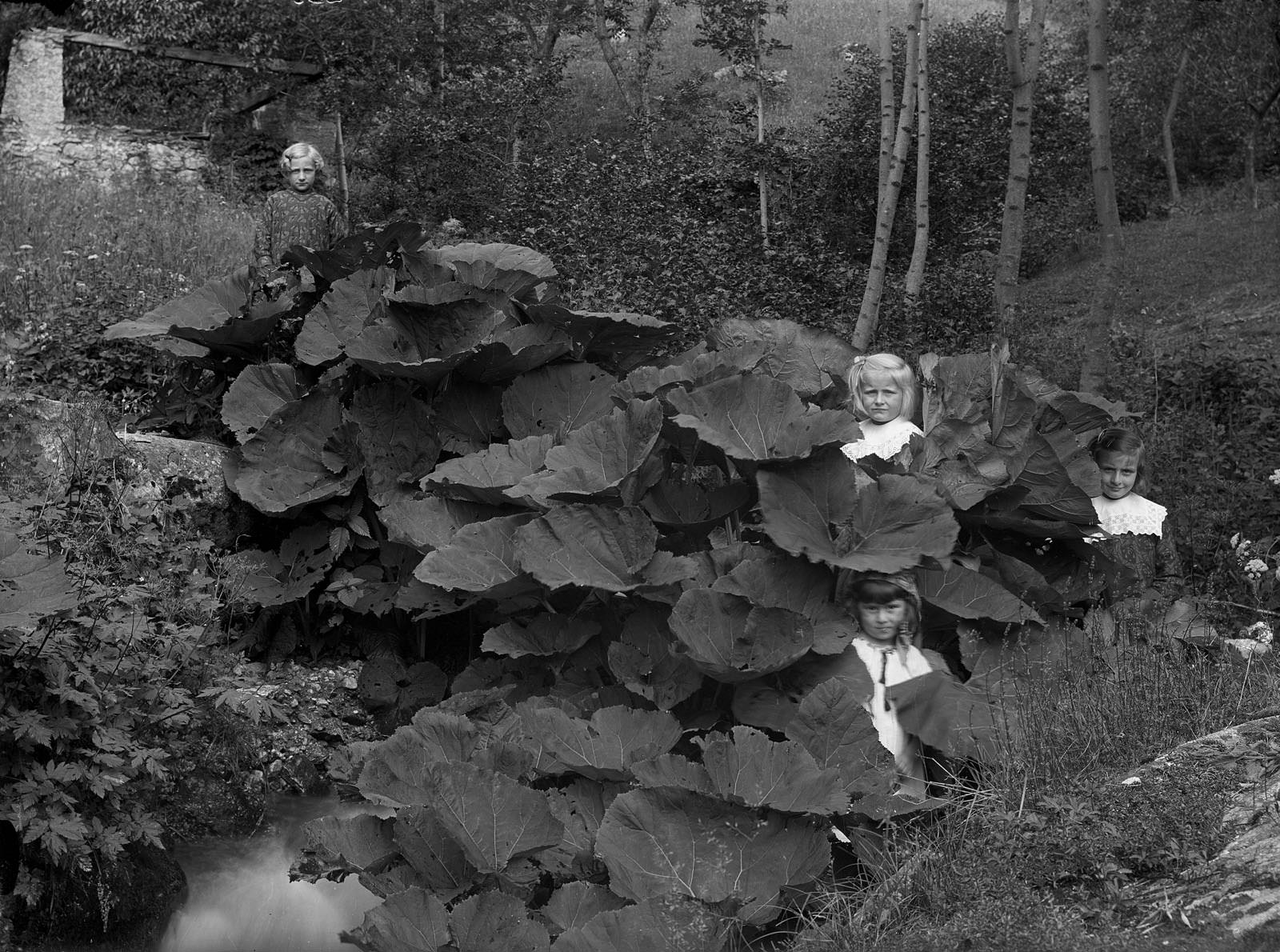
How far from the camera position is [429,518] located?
4.40 m

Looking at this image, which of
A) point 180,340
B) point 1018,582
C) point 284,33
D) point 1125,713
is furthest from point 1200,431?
point 284,33

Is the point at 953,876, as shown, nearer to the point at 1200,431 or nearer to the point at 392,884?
the point at 392,884

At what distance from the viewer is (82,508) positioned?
4562mm

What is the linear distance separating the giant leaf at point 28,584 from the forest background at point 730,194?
2227mm

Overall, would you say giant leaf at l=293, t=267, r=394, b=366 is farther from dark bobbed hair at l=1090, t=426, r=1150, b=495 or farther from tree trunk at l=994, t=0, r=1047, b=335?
tree trunk at l=994, t=0, r=1047, b=335

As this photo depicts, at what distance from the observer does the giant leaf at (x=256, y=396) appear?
4.98 metres

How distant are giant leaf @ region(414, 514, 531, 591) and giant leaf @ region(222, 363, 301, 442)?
1.36 m

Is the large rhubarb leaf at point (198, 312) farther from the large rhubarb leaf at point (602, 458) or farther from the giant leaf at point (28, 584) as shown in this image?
the giant leaf at point (28, 584)

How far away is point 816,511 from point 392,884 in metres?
1.51

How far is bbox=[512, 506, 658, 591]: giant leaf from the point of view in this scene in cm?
376

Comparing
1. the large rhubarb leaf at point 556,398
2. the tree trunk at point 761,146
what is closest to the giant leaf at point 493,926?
the large rhubarb leaf at point 556,398

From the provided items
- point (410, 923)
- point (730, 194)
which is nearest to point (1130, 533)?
point (410, 923)

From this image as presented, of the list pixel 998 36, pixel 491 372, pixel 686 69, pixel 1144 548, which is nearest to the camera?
pixel 1144 548

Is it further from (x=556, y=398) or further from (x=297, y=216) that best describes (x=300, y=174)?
(x=556, y=398)
